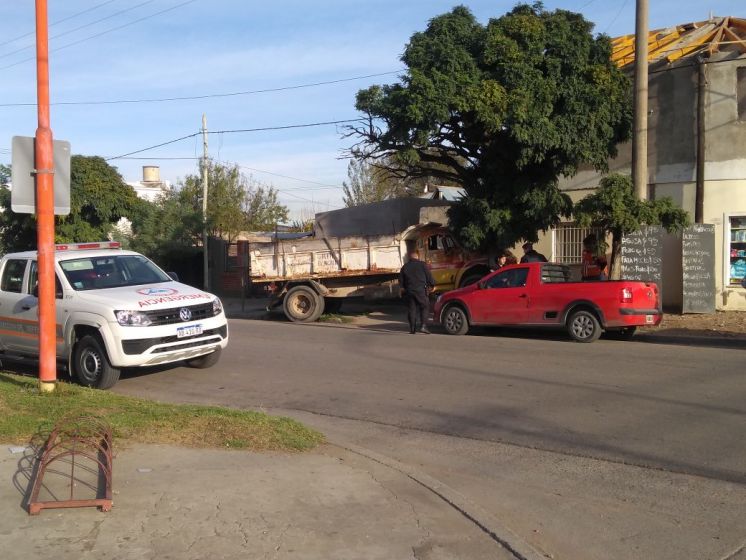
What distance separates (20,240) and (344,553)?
3269 centimetres

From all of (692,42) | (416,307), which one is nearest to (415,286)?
(416,307)

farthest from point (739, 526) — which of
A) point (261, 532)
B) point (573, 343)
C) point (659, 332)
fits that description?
point (659, 332)

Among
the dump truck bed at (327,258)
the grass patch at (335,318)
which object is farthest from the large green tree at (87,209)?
the grass patch at (335,318)

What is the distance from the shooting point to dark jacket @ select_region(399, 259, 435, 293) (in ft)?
51.6

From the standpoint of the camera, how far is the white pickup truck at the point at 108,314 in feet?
31.4

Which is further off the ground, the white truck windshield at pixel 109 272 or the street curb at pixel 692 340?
the white truck windshield at pixel 109 272

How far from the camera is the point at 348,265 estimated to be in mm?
20250

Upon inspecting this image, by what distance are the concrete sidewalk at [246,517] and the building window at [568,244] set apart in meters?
16.6

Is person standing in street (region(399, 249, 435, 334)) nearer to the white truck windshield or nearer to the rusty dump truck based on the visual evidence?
the rusty dump truck

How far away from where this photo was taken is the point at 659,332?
50.4ft

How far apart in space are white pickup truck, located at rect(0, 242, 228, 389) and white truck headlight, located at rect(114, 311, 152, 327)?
1 cm

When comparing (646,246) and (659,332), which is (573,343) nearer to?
(659,332)

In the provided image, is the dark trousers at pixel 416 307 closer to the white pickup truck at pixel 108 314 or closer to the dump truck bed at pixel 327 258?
the dump truck bed at pixel 327 258

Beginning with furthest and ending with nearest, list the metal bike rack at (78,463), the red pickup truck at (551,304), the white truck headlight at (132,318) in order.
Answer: the red pickup truck at (551,304) < the white truck headlight at (132,318) < the metal bike rack at (78,463)
